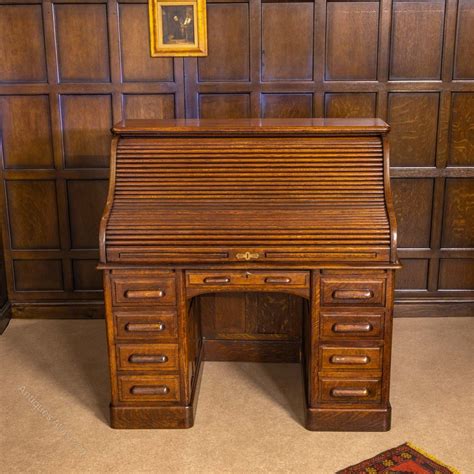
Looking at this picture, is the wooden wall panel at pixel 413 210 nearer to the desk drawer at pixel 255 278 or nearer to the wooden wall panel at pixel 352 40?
the wooden wall panel at pixel 352 40

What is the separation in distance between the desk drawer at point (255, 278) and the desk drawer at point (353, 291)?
103 mm

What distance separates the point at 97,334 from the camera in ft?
14.0

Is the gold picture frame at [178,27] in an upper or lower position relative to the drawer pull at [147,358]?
upper

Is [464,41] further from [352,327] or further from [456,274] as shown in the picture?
[352,327]

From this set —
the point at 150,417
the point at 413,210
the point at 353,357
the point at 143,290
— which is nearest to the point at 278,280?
the point at 353,357

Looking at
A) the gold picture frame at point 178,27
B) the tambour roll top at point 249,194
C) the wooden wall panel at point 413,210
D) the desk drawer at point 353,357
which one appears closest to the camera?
the tambour roll top at point 249,194

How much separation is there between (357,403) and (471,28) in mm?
2412

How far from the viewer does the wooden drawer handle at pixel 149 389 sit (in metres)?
3.15

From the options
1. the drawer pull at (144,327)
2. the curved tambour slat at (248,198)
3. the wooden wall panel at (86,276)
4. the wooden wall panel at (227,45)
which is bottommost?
the wooden wall panel at (86,276)

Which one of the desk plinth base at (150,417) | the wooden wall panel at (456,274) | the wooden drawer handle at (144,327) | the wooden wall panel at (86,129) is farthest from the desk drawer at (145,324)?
the wooden wall panel at (456,274)

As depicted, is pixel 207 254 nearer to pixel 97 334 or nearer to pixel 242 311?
pixel 242 311

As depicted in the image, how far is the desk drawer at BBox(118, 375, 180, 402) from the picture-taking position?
314 centimetres

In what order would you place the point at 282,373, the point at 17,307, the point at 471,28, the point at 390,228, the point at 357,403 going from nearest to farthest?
the point at 390,228, the point at 357,403, the point at 282,373, the point at 471,28, the point at 17,307

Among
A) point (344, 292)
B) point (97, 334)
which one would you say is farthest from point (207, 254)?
point (97, 334)
